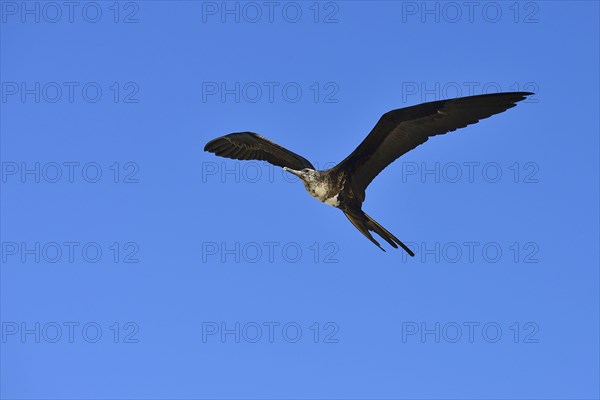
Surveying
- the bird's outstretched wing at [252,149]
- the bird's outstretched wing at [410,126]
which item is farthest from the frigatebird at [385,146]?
the bird's outstretched wing at [252,149]

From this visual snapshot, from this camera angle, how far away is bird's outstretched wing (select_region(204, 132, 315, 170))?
31.2 ft

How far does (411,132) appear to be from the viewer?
8.14 m

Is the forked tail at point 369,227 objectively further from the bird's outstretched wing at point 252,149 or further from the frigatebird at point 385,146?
the bird's outstretched wing at point 252,149

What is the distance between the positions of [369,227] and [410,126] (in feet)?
3.71

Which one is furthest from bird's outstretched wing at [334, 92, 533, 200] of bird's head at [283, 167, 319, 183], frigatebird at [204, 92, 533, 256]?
bird's head at [283, 167, 319, 183]

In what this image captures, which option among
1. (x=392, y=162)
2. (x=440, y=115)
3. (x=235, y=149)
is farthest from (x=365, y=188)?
(x=235, y=149)

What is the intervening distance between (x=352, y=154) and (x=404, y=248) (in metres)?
1.17

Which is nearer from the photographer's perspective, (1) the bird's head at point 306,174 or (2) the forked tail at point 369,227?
(2) the forked tail at point 369,227

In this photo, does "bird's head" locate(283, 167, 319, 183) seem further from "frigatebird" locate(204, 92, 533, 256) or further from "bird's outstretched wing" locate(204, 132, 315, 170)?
"bird's outstretched wing" locate(204, 132, 315, 170)

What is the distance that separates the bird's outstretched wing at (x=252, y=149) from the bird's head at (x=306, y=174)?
0.58 metres

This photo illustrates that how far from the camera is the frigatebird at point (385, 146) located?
7.79m

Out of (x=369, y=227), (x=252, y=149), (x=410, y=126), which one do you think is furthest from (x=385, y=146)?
(x=252, y=149)

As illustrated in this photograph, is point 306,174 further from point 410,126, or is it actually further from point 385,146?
point 410,126

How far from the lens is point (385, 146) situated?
833 centimetres
